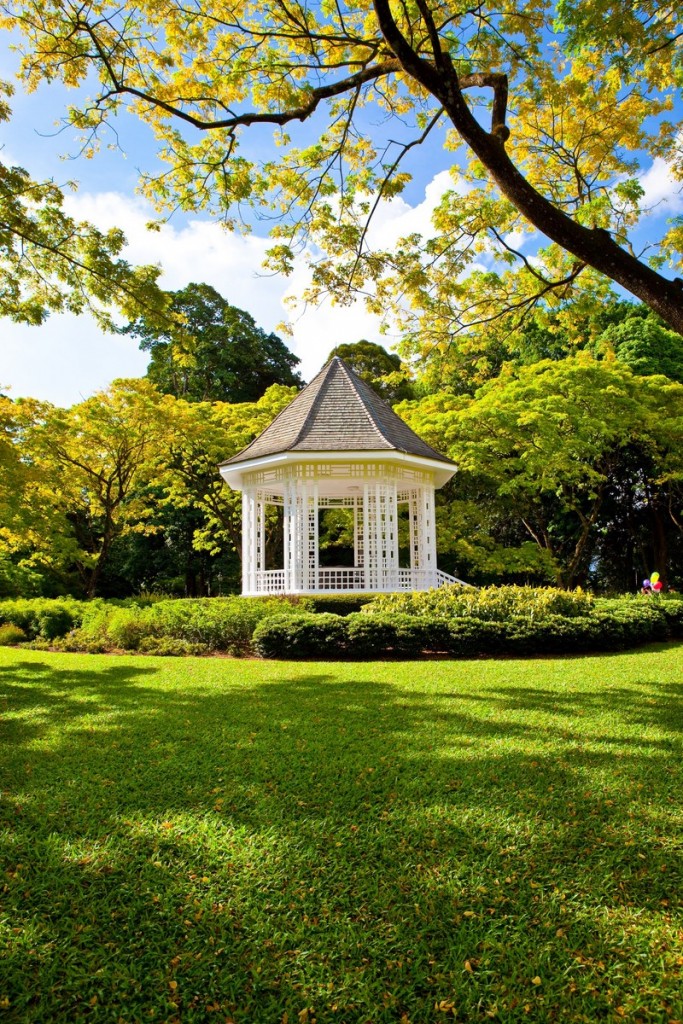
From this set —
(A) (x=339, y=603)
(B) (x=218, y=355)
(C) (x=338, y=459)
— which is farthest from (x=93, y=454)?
(B) (x=218, y=355)

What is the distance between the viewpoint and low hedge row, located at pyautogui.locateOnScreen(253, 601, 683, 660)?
10062mm

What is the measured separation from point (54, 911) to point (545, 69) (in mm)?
8971

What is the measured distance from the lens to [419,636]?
10070 mm

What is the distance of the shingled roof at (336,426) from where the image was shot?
14750mm

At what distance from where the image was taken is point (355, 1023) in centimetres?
224

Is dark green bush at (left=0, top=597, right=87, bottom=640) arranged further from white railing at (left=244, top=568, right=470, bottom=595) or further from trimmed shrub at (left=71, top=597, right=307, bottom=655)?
white railing at (left=244, top=568, right=470, bottom=595)

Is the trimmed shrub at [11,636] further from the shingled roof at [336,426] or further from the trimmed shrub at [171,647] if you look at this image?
the shingled roof at [336,426]

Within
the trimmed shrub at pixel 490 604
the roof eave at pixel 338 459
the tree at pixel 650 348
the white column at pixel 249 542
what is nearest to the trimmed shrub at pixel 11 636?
the white column at pixel 249 542

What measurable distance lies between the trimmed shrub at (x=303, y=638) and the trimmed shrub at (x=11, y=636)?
6.41 m

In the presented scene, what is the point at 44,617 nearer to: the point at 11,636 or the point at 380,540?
the point at 11,636

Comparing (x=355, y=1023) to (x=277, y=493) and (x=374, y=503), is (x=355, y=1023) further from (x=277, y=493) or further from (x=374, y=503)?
(x=277, y=493)

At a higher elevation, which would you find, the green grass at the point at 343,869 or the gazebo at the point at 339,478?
the gazebo at the point at 339,478

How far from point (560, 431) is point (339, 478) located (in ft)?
23.7

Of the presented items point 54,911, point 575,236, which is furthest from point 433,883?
point 575,236
